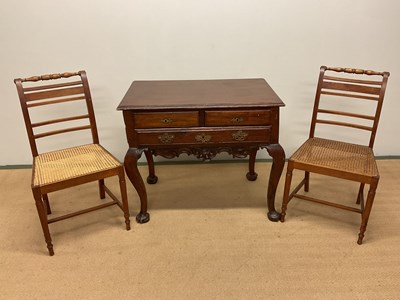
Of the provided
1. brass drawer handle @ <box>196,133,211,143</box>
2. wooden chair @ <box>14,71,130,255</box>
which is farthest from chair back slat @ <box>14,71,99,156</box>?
brass drawer handle @ <box>196,133,211,143</box>

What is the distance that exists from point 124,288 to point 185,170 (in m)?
1.28

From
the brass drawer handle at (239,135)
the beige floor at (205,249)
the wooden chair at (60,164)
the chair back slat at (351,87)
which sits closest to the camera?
the beige floor at (205,249)

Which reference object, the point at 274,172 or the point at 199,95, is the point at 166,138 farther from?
the point at 274,172

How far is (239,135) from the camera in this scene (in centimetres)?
188

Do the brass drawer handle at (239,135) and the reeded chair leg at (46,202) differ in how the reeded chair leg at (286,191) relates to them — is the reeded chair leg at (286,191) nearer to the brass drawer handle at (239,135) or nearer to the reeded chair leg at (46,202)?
the brass drawer handle at (239,135)

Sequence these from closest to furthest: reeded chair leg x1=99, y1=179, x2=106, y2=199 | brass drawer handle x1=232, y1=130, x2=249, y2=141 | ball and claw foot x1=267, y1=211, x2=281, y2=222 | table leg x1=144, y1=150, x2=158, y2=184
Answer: brass drawer handle x1=232, y1=130, x2=249, y2=141 → ball and claw foot x1=267, y1=211, x2=281, y2=222 → reeded chair leg x1=99, y1=179, x2=106, y2=199 → table leg x1=144, y1=150, x2=158, y2=184

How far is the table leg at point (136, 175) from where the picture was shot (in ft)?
6.23

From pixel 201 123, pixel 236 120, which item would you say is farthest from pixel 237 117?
pixel 201 123

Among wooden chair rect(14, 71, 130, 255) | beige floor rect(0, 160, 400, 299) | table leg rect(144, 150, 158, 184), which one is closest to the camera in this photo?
beige floor rect(0, 160, 400, 299)

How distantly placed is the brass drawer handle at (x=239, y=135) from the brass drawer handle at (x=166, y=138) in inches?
14.2

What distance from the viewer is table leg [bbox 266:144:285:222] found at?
1910 mm

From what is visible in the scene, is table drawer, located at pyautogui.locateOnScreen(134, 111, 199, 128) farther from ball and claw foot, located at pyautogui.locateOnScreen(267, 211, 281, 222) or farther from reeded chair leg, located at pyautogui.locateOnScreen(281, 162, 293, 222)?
ball and claw foot, located at pyautogui.locateOnScreen(267, 211, 281, 222)

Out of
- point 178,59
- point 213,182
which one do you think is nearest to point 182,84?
point 178,59

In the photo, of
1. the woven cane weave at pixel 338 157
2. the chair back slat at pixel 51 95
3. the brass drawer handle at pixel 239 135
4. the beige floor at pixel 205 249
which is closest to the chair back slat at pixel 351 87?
the woven cane weave at pixel 338 157
